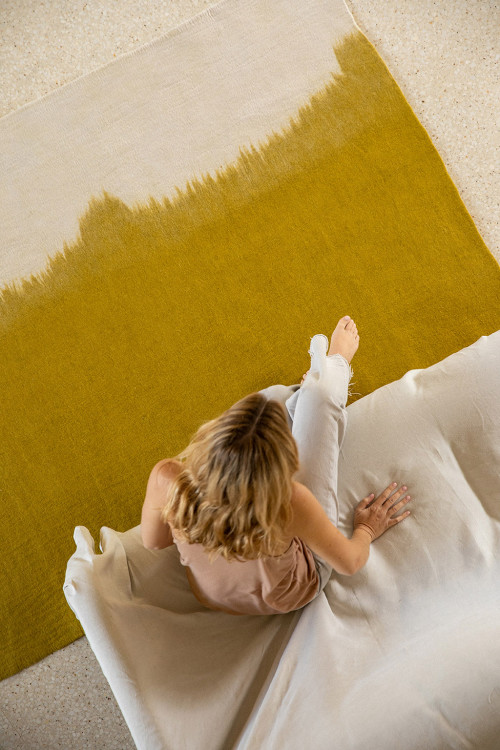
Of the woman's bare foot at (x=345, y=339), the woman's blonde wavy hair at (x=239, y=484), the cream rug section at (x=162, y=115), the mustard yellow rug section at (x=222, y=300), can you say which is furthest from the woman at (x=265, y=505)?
the cream rug section at (x=162, y=115)

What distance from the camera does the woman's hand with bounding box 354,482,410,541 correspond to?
126 cm

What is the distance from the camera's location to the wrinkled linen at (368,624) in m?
1.04

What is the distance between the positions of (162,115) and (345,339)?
94 cm

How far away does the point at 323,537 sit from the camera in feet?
3.54

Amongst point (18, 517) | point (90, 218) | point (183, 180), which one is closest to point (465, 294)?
point (183, 180)

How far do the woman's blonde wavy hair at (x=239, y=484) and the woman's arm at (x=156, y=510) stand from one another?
0.08m

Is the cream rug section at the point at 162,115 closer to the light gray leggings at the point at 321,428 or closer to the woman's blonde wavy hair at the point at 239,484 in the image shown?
the light gray leggings at the point at 321,428

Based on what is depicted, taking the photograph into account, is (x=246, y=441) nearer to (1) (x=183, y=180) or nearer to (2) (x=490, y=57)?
(1) (x=183, y=180)

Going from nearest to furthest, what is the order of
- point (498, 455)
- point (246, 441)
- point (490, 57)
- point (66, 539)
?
1. point (246, 441)
2. point (498, 455)
3. point (66, 539)
4. point (490, 57)

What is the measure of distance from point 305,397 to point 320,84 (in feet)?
3.73

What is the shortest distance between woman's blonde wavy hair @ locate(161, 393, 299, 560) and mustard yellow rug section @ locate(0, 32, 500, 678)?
79cm

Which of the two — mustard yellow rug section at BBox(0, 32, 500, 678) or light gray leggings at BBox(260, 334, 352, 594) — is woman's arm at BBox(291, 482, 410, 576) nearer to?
light gray leggings at BBox(260, 334, 352, 594)

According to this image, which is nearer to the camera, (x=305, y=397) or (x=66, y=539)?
(x=305, y=397)

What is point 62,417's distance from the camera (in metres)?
1.74
